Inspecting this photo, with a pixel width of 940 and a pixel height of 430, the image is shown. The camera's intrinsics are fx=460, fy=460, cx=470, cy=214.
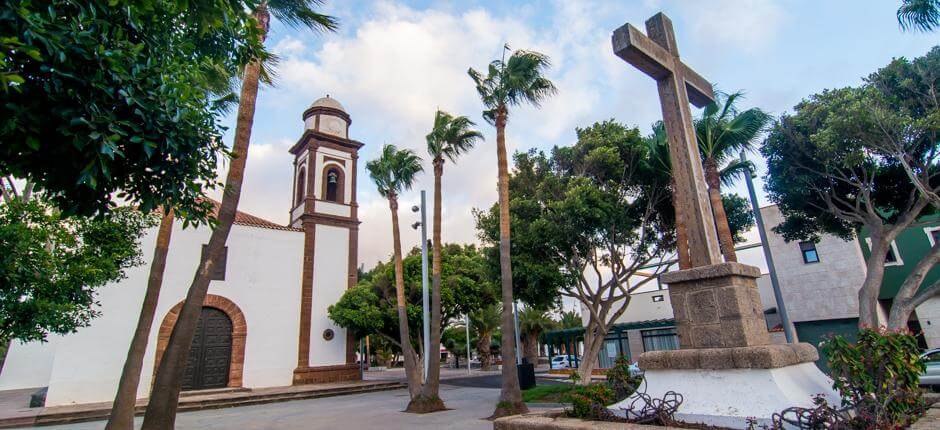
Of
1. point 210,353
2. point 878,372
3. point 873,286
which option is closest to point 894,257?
point 873,286

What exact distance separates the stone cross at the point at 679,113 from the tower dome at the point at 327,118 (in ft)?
67.5

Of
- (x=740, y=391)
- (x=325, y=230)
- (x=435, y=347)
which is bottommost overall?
(x=740, y=391)

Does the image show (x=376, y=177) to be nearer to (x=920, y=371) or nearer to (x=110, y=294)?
(x=110, y=294)

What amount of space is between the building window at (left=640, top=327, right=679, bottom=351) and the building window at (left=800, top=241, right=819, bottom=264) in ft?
24.0

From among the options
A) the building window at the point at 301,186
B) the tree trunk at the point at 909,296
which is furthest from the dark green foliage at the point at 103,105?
the building window at the point at 301,186

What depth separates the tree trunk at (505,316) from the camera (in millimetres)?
10195

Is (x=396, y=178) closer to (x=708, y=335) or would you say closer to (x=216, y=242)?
(x=216, y=242)

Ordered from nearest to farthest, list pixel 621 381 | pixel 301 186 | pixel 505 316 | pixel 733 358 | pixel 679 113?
pixel 733 358, pixel 679 113, pixel 621 381, pixel 505 316, pixel 301 186

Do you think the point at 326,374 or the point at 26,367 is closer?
the point at 326,374

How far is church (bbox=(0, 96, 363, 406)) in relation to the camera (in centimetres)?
1673

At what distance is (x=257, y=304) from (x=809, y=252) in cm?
2480

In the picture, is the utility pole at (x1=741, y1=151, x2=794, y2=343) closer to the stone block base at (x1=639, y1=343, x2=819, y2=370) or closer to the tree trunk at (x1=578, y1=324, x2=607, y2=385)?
the tree trunk at (x1=578, y1=324, x2=607, y2=385)

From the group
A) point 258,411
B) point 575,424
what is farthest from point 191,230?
point 575,424

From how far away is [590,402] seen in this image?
5.38 m
